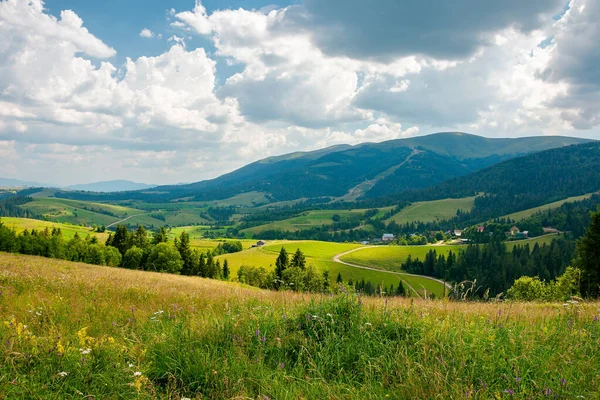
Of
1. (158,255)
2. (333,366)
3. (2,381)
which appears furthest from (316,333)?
(158,255)

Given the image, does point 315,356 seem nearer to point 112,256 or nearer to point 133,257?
point 133,257

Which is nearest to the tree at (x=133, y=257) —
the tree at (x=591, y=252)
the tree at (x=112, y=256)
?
the tree at (x=112, y=256)

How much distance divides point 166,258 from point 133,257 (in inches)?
361

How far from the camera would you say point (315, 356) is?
19.4 ft

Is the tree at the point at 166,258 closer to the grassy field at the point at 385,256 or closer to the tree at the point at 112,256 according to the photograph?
the tree at the point at 112,256

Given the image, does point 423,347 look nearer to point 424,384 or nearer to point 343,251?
point 424,384

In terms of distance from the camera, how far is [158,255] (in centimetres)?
6931

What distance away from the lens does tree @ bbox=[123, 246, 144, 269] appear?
72250mm

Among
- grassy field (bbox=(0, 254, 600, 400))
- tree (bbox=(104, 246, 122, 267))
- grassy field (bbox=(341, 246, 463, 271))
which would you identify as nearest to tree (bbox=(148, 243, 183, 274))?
tree (bbox=(104, 246, 122, 267))

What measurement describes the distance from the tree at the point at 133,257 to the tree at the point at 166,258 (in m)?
2.95

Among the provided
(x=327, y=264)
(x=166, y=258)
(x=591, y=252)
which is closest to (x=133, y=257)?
(x=166, y=258)

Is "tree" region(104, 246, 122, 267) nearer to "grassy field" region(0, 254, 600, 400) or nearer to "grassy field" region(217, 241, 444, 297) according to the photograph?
"grassy field" region(217, 241, 444, 297)

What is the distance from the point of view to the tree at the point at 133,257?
7225 centimetres

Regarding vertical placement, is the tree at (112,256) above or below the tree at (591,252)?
below
